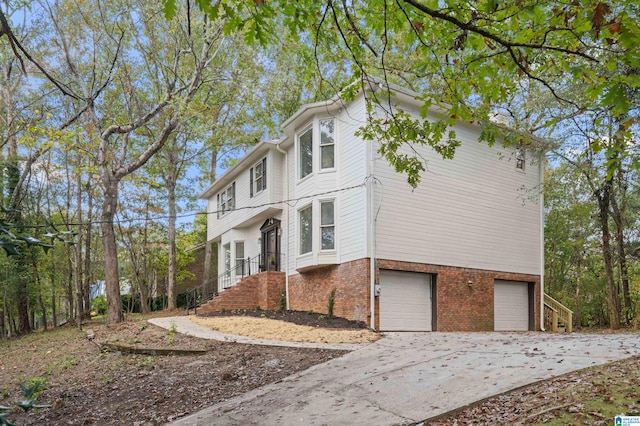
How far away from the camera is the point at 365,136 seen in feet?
21.0

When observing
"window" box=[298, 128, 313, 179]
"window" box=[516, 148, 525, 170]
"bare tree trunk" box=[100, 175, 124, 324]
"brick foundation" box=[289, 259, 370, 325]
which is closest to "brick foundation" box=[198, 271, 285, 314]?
"brick foundation" box=[289, 259, 370, 325]

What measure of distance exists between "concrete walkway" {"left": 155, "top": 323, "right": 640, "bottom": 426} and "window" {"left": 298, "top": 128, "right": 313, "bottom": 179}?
7962 millimetres

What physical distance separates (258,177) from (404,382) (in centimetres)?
1346

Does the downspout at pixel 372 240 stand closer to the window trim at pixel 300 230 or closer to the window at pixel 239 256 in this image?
the window trim at pixel 300 230

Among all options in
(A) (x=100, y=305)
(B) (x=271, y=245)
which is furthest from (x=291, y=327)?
(A) (x=100, y=305)

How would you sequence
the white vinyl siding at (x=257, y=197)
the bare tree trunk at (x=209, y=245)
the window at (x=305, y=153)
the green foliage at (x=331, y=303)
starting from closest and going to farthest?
the green foliage at (x=331, y=303)
the window at (x=305, y=153)
the white vinyl siding at (x=257, y=197)
the bare tree trunk at (x=209, y=245)

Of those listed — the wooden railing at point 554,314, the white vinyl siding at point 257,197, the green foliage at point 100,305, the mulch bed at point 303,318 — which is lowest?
the green foliage at point 100,305

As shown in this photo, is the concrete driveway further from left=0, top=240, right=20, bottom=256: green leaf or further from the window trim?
the window trim

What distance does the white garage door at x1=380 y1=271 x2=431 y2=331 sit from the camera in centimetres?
1332

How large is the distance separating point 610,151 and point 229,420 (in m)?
5.16

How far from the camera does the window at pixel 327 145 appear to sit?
585 inches

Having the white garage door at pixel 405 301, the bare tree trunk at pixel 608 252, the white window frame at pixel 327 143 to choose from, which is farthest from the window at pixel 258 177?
the bare tree trunk at pixel 608 252

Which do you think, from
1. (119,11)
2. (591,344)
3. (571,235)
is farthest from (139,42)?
(571,235)

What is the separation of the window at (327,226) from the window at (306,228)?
78 cm
